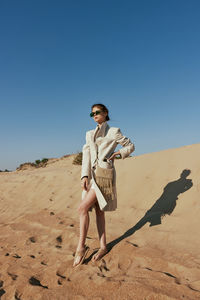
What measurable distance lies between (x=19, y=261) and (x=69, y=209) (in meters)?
2.81

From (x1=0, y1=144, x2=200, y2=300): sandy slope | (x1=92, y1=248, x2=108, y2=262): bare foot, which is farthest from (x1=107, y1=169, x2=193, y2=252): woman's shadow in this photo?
(x1=92, y1=248, x2=108, y2=262): bare foot

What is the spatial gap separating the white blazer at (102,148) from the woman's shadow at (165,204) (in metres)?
1.18

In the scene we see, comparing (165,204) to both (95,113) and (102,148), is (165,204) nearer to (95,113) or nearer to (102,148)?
(102,148)

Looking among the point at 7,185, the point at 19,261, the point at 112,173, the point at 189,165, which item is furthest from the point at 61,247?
the point at 7,185

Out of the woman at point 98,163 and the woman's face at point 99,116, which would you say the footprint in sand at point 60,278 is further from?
the woman's face at point 99,116

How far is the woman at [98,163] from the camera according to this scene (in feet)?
9.46

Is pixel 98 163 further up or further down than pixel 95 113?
further down

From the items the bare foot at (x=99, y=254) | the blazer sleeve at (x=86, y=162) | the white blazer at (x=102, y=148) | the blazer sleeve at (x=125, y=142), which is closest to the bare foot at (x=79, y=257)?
the bare foot at (x=99, y=254)

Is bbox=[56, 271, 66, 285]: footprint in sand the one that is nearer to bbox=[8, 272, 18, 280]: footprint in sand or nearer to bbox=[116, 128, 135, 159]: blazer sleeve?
bbox=[8, 272, 18, 280]: footprint in sand

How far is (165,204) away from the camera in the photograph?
454cm

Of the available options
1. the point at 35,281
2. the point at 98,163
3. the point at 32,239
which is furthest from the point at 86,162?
the point at 32,239

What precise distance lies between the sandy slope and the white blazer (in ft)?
2.66

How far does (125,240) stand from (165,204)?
145 centimetres

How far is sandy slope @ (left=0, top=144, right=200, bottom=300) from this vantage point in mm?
2268
